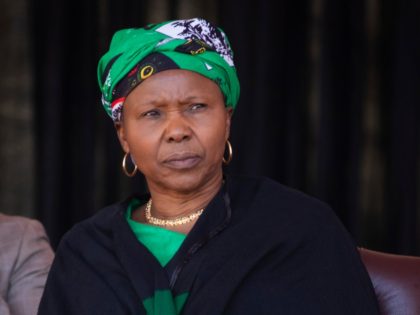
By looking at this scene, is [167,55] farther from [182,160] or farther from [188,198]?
[188,198]

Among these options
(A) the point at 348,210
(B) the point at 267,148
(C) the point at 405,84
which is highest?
(C) the point at 405,84

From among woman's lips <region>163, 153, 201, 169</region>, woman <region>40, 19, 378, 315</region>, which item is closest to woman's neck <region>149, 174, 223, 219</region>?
woman <region>40, 19, 378, 315</region>

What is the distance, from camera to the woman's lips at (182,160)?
2408 mm

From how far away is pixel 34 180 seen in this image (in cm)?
474

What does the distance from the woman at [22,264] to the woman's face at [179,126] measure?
595mm

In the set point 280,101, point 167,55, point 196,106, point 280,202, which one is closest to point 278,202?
point 280,202

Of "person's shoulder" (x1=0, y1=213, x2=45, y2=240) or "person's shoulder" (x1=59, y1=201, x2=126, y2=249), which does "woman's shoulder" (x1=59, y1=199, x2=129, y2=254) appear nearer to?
"person's shoulder" (x1=59, y1=201, x2=126, y2=249)

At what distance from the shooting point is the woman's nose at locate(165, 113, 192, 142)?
239 centimetres

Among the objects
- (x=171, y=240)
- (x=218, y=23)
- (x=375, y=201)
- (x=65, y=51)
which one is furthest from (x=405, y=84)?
(x=171, y=240)

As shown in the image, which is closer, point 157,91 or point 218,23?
point 157,91

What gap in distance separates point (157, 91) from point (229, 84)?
0.20m

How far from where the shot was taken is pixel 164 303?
2.29 metres

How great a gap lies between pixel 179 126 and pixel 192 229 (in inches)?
10.7

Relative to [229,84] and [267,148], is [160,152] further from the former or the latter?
[267,148]
